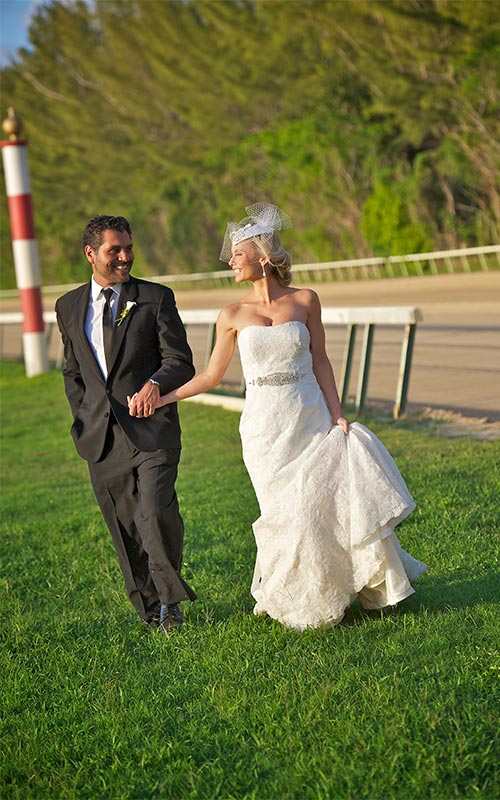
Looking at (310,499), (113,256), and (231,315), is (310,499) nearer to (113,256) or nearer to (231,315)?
(231,315)

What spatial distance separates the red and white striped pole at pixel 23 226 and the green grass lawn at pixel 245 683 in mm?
11938

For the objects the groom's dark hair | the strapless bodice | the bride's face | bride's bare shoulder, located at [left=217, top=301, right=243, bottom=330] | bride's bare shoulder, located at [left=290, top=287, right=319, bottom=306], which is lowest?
the strapless bodice

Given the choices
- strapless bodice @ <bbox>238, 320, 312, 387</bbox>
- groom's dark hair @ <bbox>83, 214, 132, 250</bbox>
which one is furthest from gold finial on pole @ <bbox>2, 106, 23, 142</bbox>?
strapless bodice @ <bbox>238, 320, 312, 387</bbox>

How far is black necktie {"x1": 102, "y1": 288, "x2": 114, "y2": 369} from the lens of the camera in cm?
585

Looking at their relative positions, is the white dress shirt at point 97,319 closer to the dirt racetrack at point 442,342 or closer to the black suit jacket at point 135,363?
the black suit jacket at point 135,363

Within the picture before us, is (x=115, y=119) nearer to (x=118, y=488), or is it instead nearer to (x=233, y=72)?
(x=233, y=72)

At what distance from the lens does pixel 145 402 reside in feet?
18.8

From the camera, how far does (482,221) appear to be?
3192 centimetres

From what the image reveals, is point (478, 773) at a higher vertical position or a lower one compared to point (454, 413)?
higher

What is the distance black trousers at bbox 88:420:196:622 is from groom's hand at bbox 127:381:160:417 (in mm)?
195

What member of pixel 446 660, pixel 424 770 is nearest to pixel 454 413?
pixel 446 660

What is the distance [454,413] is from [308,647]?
648cm

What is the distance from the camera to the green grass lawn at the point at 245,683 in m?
3.97

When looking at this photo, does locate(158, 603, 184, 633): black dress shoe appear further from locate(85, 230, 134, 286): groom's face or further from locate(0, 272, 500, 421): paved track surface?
locate(0, 272, 500, 421): paved track surface
